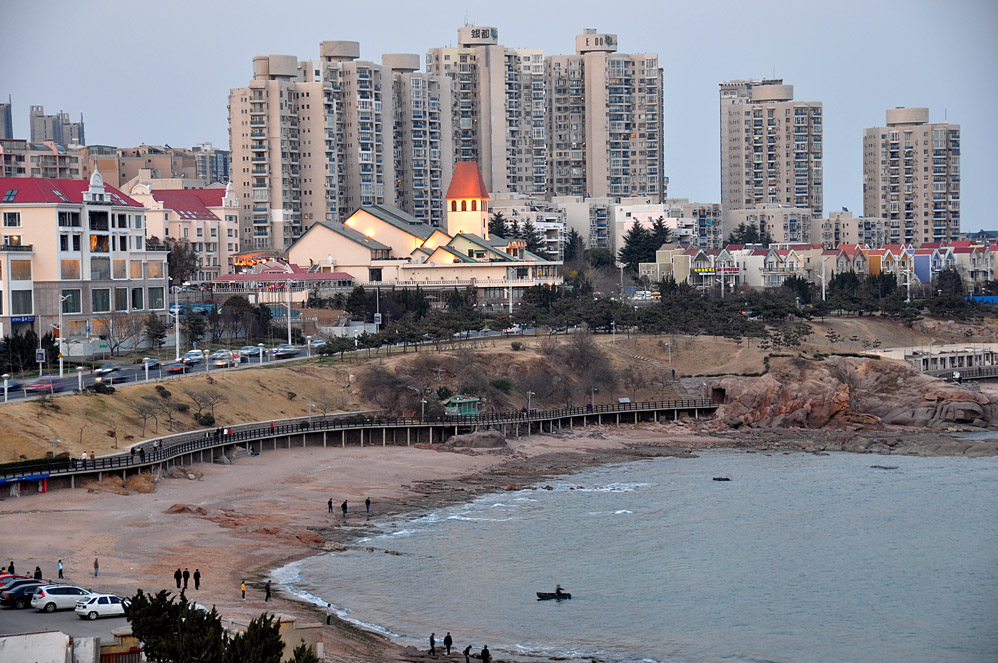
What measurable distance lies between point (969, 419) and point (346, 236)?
65354mm

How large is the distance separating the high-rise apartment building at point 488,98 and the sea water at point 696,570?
12078cm

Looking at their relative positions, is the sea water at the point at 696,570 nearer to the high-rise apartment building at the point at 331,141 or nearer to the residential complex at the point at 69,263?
the residential complex at the point at 69,263

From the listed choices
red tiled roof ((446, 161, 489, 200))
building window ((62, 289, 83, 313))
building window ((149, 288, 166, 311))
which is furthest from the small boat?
red tiled roof ((446, 161, 489, 200))

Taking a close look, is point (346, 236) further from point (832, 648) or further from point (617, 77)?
point (832, 648)

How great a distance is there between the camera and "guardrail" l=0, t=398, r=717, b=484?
61.8m

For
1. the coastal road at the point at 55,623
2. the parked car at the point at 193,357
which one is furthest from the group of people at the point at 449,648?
the parked car at the point at 193,357

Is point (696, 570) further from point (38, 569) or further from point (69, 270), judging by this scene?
point (69, 270)

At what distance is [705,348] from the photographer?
108 meters

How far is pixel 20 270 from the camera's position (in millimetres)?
93438

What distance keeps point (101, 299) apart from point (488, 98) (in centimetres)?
10129

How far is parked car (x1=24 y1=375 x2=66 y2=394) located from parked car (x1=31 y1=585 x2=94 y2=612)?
34.6 metres

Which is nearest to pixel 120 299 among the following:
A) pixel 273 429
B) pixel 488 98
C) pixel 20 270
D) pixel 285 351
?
pixel 20 270

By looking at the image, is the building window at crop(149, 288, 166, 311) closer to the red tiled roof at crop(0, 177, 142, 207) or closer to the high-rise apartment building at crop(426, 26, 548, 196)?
the red tiled roof at crop(0, 177, 142, 207)

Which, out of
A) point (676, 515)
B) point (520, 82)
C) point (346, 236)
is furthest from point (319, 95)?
point (676, 515)
